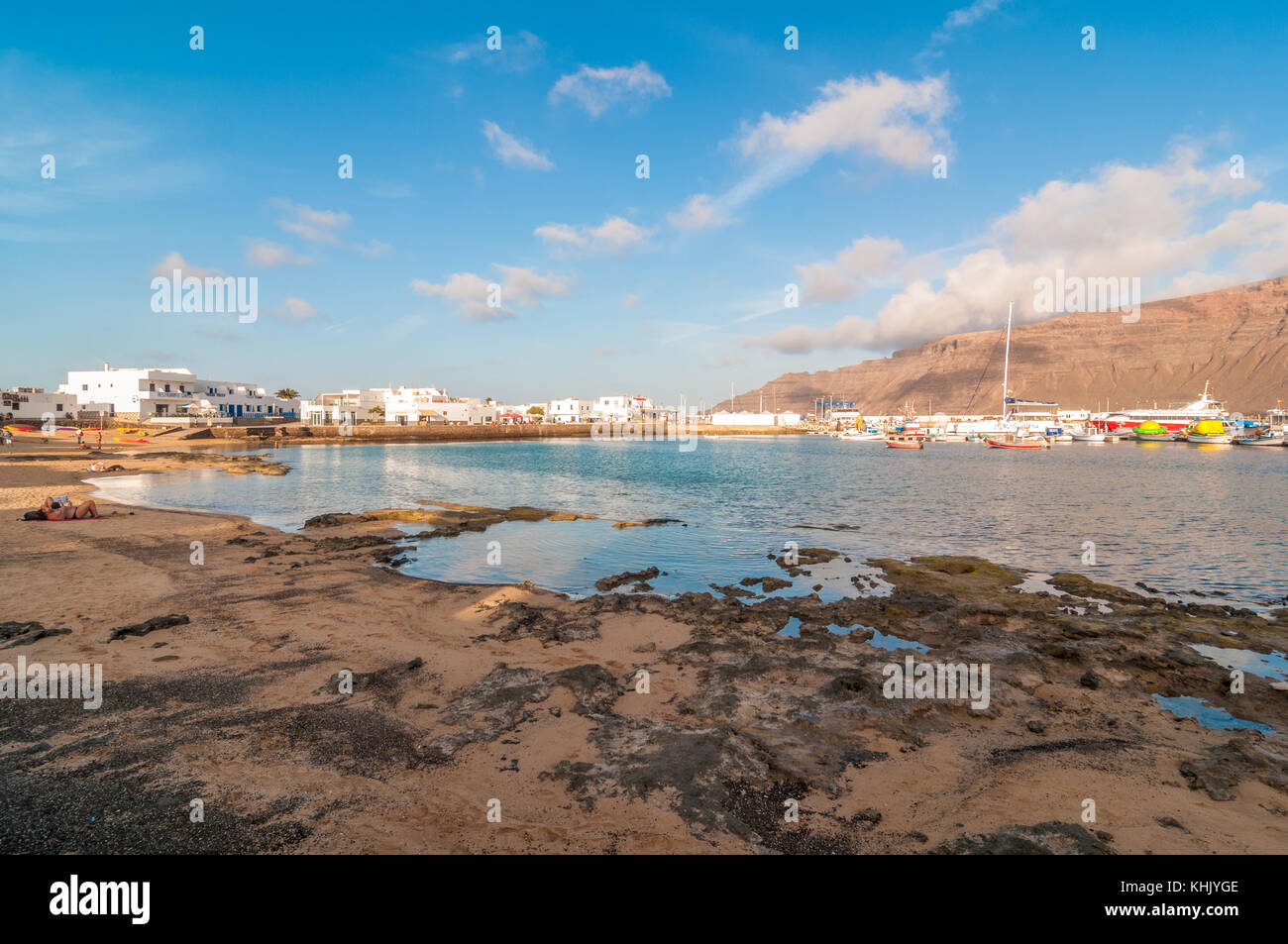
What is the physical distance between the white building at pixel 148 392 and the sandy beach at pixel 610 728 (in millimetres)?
127007

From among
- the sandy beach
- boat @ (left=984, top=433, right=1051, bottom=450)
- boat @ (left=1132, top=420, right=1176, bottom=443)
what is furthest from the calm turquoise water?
boat @ (left=1132, top=420, right=1176, bottom=443)

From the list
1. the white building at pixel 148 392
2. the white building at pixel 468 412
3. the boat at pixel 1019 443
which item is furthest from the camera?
the white building at pixel 468 412

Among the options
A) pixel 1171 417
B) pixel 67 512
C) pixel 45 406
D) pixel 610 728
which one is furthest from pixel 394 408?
pixel 1171 417

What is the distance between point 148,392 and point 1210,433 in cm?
23476

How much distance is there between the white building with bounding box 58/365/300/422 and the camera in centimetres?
11350

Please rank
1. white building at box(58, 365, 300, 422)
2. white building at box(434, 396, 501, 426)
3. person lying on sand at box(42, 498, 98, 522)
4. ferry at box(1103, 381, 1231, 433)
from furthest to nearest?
white building at box(434, 396, 501, 426)
ferry at box(1103, 381, 1231, 433)
white building at box(58, 365, 300, 422)
person lying on sand at box(42, 498, 98, 522)

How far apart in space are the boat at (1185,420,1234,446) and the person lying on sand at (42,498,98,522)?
18025cm

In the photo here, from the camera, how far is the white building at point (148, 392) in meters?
114

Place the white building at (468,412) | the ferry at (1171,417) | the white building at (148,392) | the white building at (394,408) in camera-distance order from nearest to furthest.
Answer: the white building at (148,392) → the ferry at (1171,417) → the white building at (394,408) → the white building at (468,412)

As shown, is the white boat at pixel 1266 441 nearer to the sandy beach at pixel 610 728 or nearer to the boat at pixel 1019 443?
the boat at pixel 1019 443

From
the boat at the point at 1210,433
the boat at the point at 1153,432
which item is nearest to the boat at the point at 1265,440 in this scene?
the boat at the point at 1210,433

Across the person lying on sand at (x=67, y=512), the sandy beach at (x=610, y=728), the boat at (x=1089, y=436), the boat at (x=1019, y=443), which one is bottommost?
the sandy beach at (x=610, y=728)

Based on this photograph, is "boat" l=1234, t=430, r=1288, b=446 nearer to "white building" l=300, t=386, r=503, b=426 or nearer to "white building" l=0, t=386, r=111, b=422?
"white building" l=300, t=386, r=503, b=426

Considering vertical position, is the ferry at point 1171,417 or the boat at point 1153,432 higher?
the ferry at point 1171,417
